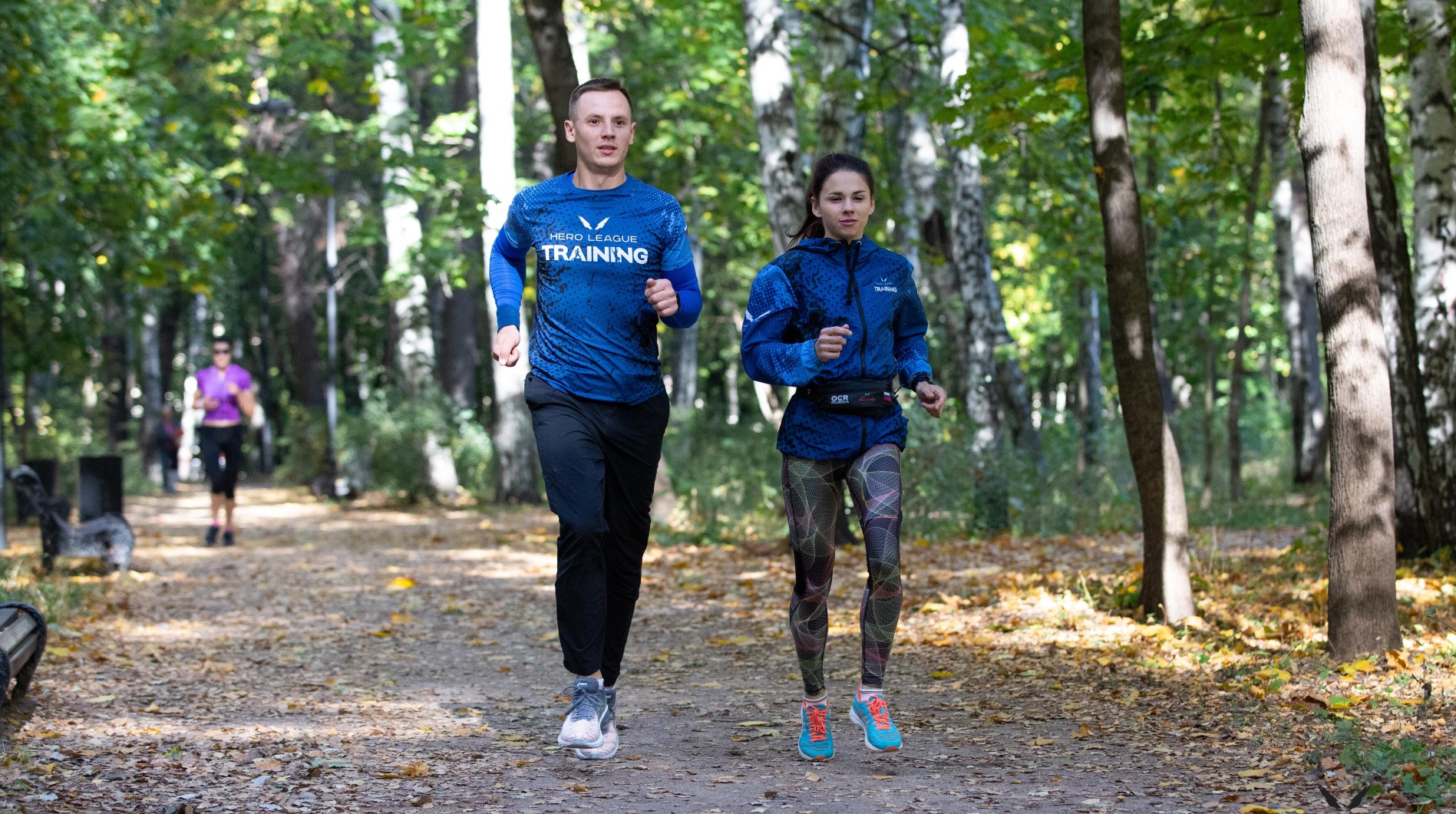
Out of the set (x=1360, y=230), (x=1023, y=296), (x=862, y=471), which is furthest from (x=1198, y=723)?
(x=1023, y=296)

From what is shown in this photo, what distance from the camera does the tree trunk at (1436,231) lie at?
8047 mm

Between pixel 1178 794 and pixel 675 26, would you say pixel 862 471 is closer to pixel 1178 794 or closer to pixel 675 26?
pixel 1178 794

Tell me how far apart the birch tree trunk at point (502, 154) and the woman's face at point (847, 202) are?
42.8ft

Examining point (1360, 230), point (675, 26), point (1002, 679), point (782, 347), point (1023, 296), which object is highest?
point (675, 26)

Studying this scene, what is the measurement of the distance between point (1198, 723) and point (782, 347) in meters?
2.27

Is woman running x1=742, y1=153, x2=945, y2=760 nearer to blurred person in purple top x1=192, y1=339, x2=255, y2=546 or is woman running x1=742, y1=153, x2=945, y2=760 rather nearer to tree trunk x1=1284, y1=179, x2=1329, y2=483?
blurred person in purple top x1=192, y1=339, x2=255, y2=546

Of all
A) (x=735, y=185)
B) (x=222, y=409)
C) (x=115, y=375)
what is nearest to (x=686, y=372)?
(x=735, y=185)

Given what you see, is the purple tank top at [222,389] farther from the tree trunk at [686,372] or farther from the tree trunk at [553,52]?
the tree trunk at [686,372]

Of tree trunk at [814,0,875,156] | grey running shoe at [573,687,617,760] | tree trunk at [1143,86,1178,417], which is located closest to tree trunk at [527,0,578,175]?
tree trunk at [814,0,875,156]

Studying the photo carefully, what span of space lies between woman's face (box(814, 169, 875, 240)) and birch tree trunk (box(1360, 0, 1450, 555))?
4.65 m

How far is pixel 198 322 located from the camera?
148 ft

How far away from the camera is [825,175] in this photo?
16.3 feet

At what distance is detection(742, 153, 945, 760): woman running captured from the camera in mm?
4828

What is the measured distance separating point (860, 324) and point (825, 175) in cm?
57
